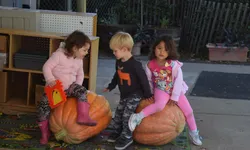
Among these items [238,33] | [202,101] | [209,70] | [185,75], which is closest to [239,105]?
[202,101]

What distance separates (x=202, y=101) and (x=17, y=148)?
10.0 ft

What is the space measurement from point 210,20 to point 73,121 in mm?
7441

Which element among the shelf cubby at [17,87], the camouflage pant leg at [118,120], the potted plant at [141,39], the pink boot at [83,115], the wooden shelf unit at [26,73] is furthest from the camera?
the potted plant at [141,39]

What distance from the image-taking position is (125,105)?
4883 mm

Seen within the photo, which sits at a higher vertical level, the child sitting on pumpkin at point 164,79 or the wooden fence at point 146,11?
the wooden fence at point 146,11

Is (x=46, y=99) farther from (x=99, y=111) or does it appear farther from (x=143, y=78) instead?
(x=143, y=78)

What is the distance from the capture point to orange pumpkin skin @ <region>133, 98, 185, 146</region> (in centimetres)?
472

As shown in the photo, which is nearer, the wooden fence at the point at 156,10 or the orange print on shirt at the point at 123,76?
the orange print on shirt at the point at 123,76

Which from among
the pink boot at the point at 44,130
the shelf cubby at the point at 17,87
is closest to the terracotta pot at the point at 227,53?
the shelf cubby at the point at 17,87

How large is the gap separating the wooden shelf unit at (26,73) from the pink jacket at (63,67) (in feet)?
A: 1.63

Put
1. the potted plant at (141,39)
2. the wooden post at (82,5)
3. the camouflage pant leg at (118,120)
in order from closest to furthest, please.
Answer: the camouflage pant leg at (118,120), the wooden post at (82,5), the potted plant at (141,39)

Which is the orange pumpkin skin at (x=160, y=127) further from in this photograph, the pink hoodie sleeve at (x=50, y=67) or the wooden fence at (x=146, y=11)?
the wooden fence at (x=146, y=11)

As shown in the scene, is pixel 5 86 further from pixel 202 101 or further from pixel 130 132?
pixel 202 101

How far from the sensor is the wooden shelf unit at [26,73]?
553 cm
